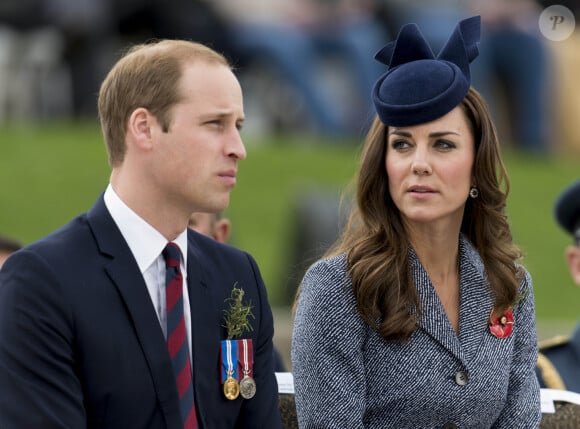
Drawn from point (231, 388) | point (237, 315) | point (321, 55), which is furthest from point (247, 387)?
point (321, 55)

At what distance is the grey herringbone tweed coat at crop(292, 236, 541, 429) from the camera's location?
4258 mm

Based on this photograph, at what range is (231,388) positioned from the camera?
404 cm

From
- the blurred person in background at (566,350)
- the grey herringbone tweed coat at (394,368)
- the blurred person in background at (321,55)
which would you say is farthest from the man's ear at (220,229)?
the blurred person in background at (321,55)

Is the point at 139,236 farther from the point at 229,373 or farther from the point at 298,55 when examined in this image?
the point at 298,55

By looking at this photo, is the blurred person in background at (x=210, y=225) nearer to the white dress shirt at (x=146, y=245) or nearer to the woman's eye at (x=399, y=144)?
the woman's eye at (x=399, y=144)

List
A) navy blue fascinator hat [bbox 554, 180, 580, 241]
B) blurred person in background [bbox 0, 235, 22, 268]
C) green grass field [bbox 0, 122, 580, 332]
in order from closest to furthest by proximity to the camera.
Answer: blurred person in background [bbox 0, 235, 22, 268]
navy blue fascinator hat [bbox 554, 180, 580, 241]
green grass field [bbox 0, 122, 580, 332]

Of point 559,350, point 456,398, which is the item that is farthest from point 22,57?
point 456,398

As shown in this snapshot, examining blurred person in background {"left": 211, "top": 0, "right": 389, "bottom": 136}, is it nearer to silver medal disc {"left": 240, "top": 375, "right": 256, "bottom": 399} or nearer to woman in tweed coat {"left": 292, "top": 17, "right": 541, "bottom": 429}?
woman in tweed coat {"left": 292, "top": 17, "right": 541, "bottom": 429}

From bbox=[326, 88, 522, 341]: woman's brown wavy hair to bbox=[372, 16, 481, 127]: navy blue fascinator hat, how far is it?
0.29ft

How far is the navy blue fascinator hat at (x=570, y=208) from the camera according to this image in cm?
611

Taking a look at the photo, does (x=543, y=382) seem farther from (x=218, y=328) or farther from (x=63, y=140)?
(x=63, y=140)

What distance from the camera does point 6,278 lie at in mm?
3783

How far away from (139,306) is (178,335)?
0.14m

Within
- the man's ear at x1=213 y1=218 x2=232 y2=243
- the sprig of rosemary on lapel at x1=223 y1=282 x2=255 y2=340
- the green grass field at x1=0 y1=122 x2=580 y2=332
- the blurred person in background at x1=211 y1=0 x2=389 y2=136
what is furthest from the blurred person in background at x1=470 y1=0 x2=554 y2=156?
the sprig of rosemary on lapel at x1=223 y1=282 x2=255 y2=340
